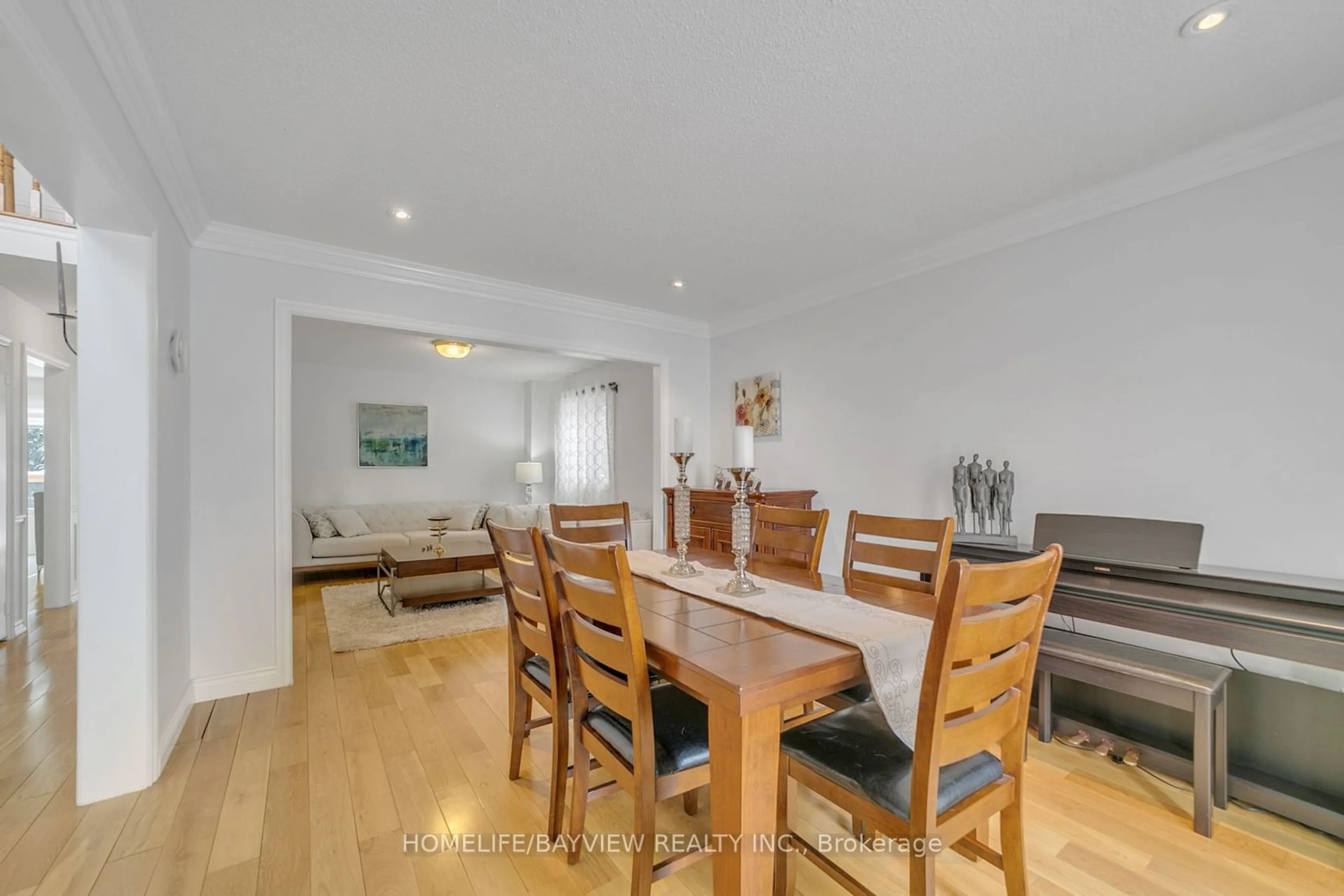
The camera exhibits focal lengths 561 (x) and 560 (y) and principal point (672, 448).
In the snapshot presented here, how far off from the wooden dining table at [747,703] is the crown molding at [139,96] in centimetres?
217

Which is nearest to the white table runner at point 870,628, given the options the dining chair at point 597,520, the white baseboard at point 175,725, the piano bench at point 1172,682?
the dining chair at point 597,520

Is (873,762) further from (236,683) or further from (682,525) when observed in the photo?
(236,683)

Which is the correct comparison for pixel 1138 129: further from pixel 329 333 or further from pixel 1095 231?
pixel 329 333

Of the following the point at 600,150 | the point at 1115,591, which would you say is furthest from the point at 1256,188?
the point at 600,150

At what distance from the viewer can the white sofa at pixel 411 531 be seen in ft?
17.5

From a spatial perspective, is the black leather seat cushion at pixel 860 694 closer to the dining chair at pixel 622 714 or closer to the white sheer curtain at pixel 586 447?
the dining chair at pixel 622 714

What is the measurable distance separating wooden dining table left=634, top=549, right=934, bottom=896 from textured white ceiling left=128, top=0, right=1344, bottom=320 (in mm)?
1676

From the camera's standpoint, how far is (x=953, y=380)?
3.19 m

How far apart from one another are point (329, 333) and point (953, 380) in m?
5.14

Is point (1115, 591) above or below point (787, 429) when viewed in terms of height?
below

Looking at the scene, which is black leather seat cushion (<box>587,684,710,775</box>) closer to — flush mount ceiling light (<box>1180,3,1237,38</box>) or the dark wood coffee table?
flush mount ceiling light (<box>1180,3,1237,38</box>)

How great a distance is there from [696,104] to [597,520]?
6.17 ft

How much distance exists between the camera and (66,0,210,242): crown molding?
148 centimetres

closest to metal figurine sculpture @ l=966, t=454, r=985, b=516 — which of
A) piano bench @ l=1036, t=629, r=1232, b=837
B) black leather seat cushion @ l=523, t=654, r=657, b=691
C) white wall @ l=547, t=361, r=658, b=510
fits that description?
piano bench @ l=1036, t=629, r=1232, b=837
